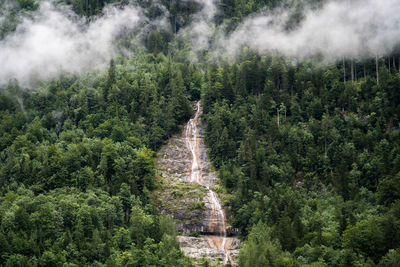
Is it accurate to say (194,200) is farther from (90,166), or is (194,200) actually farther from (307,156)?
(307,156)

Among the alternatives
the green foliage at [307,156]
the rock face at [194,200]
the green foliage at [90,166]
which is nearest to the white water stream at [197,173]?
the rock face at [194,200]

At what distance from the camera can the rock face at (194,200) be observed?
396 feet

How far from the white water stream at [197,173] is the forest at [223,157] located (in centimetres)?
282

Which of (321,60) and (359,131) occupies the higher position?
(321,60)

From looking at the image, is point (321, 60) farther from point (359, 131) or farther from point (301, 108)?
point (359, 131)

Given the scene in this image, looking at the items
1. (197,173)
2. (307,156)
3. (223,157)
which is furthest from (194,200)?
(307,156)

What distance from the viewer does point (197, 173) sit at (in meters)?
149

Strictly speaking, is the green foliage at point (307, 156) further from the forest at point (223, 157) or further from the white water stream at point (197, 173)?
the white water stream at point (197, 173)

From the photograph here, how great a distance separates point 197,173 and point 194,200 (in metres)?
15.2

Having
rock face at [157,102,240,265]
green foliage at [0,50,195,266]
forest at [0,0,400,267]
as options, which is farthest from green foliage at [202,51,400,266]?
green foliage at [0,50,195,266]

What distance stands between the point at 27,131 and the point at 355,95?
93.7 metres

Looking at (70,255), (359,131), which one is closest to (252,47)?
(359,131)

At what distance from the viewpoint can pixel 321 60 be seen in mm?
170750

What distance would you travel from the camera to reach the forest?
103 meters
